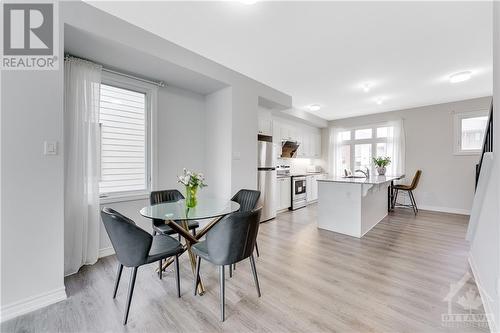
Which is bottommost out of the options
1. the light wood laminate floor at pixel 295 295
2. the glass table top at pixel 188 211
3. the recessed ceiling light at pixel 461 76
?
the light wood laminate floor at pixel 295 295

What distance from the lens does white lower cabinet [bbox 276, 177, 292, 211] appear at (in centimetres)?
508

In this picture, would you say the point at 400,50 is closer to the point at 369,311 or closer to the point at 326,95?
the point at 326,95

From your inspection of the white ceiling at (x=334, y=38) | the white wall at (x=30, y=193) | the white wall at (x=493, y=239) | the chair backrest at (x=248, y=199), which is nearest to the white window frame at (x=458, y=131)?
the white ceiling at (x=334, y=38)

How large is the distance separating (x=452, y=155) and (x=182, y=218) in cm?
643

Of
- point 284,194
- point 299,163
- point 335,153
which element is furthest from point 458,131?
point 284,194

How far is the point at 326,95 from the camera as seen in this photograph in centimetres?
470

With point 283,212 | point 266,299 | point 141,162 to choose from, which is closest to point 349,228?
point 283,212

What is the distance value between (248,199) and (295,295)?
1.19 m

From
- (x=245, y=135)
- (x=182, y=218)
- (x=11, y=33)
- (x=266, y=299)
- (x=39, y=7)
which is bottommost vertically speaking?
(x=266, y=299)

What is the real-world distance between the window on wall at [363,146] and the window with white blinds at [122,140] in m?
5.90

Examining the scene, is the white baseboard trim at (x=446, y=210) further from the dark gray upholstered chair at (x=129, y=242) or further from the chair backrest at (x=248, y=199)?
the dark gray upholstered chair at (x=129, y=242)

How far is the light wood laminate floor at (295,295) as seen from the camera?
5.16 feet

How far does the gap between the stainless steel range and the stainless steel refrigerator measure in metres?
0.98

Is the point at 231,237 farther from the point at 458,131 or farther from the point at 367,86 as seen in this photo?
the point at 458,131
